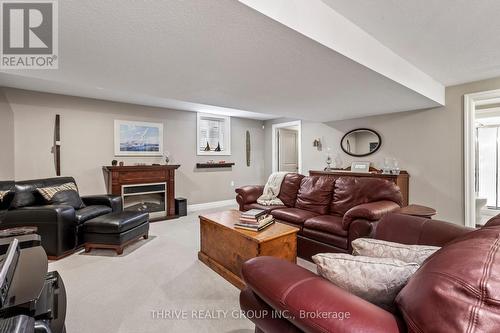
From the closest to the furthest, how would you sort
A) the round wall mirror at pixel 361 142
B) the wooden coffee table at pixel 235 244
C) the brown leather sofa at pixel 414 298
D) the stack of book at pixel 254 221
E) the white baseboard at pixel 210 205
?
the brown leather sofa at pixel 414 298 → the wooden coffee table at pixel 235 244 → the stack of book at pixel 254 221 → the round wall mirror at pixel 361 142 → the white baseboard at pixel 210 205

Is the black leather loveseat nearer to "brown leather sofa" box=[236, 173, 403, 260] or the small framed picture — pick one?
"brown leather sofa" box=[236, 173, 403, 260]

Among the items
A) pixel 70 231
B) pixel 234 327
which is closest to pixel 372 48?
pixel 234 327

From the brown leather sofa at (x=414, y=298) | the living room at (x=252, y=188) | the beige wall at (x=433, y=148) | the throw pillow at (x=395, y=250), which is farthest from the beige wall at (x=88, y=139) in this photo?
the throw pillow at (x=395, y=250)

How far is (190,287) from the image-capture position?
7.02 feet

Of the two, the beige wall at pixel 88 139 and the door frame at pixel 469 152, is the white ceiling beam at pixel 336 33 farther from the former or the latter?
the beige wall at pixel 88 139

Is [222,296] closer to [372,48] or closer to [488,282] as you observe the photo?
[488,282]

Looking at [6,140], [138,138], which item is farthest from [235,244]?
[6,140]

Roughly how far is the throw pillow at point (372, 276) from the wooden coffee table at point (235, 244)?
A: 3.37 ft

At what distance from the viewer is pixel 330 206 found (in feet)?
10.3

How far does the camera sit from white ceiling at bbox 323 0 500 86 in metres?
1.66

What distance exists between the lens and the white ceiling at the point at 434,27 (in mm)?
1655

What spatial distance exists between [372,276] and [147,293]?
6.32 ft

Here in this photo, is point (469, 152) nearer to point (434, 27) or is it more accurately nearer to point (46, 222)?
point (434, 27)

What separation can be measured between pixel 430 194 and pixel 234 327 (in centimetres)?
382
